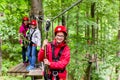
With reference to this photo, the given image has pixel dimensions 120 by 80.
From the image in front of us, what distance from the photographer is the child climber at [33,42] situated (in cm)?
505

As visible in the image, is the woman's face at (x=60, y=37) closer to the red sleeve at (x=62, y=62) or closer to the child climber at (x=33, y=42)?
the red sleeve at (x=62, y=62)

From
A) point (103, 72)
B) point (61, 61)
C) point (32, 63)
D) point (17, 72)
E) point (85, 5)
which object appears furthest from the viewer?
point (85, 5)

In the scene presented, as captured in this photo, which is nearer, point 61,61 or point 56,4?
point 61,61

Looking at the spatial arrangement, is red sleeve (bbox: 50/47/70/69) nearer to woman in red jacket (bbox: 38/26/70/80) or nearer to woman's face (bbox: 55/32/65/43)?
woman in red jacket (bbox: 38/26/70/80)

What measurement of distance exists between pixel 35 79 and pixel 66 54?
157cm

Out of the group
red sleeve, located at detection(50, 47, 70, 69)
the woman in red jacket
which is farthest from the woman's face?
red sleeve, located at detection(50, 47, 70, 69)

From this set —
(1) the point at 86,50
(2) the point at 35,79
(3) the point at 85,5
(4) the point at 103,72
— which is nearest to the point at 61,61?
(2) the point at 35,79

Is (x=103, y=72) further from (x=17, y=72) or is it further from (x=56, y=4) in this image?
(x=17, y=72)

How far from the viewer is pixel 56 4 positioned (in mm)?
8836

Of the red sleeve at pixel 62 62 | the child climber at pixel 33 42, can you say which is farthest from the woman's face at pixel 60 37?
the child climber at pixel 33 42

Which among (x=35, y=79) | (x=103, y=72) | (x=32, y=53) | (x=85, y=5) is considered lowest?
(x=103, y=72)

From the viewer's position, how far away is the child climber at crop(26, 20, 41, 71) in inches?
199

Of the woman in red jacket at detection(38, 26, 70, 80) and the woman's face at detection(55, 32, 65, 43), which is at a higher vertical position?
the woman's face at detection(55, 32, 65, 43)

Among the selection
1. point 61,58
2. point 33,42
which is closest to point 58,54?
point 61,58
